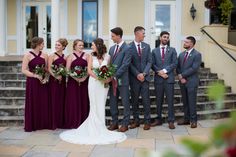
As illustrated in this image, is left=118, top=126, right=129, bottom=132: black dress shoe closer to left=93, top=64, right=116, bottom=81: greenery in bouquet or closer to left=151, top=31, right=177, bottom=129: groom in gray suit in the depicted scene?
left=151, top=31, right=177, bottom=129: groom in gray suit

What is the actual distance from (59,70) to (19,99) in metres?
1.80

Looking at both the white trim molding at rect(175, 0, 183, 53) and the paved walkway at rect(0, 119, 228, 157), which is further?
the white trim molding at rect(175, 0, 183, 53)

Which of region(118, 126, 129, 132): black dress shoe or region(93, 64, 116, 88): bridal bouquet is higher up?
region(93, 64, 116, 88): bridal bouquet

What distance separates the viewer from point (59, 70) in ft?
23.7

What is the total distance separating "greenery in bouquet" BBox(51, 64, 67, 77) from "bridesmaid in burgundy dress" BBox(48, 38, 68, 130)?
0.11 ft

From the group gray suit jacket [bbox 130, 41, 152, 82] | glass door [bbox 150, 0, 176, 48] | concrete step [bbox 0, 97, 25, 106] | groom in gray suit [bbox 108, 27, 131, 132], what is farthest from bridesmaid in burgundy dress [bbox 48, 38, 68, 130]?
glass door [bbox 150, 0, 176, 48]

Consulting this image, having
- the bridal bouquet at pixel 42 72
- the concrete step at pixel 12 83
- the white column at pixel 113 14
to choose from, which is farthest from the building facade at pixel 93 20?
the bridal bouquet at pixel 42 72

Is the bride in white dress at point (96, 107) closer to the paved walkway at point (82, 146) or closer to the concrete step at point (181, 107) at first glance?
the paved walkway at point (82, 146)

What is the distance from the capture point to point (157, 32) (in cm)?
1341

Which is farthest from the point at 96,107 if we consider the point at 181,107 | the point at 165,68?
the point at 181,107

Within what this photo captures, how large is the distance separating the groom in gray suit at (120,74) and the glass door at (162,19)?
6199 millimetres

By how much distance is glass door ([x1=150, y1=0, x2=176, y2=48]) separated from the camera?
43.3ft

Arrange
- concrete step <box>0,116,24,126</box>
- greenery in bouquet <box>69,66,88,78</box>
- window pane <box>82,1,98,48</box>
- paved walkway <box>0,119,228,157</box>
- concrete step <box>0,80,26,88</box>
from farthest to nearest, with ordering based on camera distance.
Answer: window pane <box>82,1,98,48</box>
concrete step <box>0,80,26,88</box>
concrete step <box>0,116,24,126</box>
greenery in bouquet <box>69,66,88,78</box>
paved walkway <box>0,119,228,157</box>

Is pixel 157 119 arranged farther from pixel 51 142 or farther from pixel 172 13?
pixel 172 13
